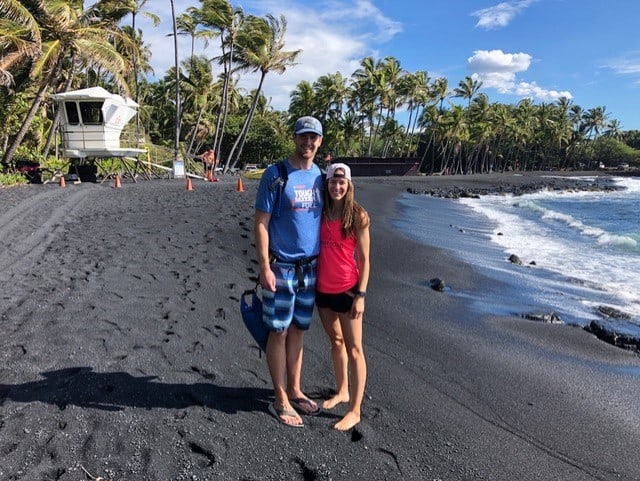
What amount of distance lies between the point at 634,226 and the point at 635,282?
12.6 meters

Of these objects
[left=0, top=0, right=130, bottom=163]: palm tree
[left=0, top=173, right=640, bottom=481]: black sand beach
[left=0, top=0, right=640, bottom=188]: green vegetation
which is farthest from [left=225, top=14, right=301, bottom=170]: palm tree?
[left=0, top=173, right=640, bottom=481]: black sand beach

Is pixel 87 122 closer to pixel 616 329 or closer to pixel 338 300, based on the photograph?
pixel 338 300

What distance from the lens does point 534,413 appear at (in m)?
3.45

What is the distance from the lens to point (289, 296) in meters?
2.86

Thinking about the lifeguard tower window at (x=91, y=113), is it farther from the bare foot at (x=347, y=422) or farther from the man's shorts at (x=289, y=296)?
the bare foot at (x=347, y=422)

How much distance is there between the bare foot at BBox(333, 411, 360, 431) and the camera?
2990 millimetres

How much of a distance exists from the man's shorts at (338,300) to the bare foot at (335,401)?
764 millimetres

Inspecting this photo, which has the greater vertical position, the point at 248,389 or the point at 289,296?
the point at 289,296

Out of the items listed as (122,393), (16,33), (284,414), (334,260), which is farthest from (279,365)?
(16,33)

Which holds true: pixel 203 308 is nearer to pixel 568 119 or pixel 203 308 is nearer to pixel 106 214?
pixel 106 214

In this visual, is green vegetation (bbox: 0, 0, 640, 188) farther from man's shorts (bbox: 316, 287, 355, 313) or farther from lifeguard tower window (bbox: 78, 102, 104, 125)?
man's shorts (bbox: 316, 287, 355, 313)

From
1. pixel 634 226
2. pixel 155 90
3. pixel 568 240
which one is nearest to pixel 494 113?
pixel 155 90

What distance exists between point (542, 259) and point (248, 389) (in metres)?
8.92

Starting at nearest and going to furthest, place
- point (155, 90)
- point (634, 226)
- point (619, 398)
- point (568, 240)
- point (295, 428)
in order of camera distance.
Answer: point (295, 428), point (619, 398), point (568, 240), point (634, 226), point (155, 90)
